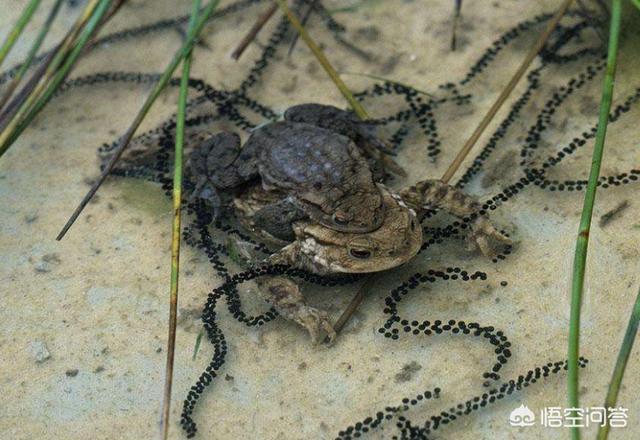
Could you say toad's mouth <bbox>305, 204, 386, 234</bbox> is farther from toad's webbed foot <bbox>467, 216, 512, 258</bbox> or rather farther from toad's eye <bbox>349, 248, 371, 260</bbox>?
toad's webbed foot <bbox>467, 216, 512, 258</bbox>

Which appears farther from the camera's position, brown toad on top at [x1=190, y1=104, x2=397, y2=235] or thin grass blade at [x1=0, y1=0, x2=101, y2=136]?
thin grass blade at [x1=0, y1=0, x2=101, y2=136]

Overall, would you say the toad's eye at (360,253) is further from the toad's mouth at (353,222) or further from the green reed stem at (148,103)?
the green reed stem at (148,103)

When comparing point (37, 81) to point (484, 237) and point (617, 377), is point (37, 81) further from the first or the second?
point (617, 377)

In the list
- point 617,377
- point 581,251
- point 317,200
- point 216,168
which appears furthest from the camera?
point 216,168

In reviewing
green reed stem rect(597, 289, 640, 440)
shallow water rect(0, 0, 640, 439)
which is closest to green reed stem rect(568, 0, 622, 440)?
green reed stem rect(597, 289, 640, 440)

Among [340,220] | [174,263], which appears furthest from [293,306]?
[174,263]
